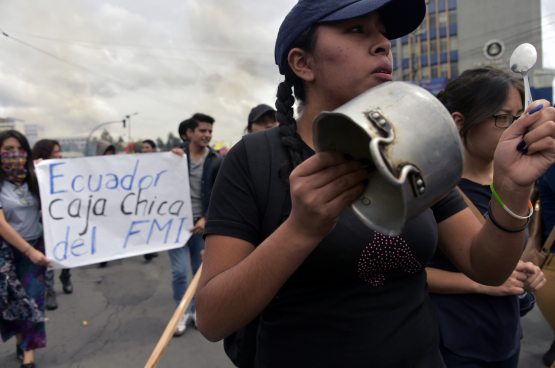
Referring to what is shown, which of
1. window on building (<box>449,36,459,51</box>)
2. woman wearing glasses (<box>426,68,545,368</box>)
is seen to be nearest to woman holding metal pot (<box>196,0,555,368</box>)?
woman wearing glasses (<box>426,68,545,368</box>)

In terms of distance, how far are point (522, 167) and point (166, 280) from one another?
17.3 feet

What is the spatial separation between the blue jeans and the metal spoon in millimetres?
3546

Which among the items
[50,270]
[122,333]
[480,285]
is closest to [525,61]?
[480,285]

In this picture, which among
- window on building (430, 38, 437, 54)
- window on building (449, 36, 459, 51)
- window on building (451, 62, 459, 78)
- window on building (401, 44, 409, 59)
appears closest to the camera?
window on building (451, 62, 459, 78)

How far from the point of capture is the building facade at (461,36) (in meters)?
46.0

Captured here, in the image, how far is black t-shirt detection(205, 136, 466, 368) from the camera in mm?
966

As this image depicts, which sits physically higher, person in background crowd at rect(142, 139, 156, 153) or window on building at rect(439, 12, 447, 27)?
window on building at rect(439, 12, 447, 27)

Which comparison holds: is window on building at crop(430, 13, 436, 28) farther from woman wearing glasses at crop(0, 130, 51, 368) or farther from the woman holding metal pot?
the woman holding metal pot

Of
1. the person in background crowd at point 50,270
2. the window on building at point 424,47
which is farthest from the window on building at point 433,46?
the person in background crowd at point 50,270

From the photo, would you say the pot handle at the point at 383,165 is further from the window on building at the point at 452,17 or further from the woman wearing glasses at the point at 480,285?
the window on building at the point at 452,17

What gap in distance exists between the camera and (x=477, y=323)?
63.3 inches

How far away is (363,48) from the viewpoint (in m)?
0.96

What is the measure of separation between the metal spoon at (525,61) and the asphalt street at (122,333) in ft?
9.99

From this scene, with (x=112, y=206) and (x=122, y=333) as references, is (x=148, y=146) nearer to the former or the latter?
(x=112, y=206)
